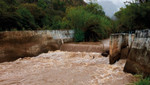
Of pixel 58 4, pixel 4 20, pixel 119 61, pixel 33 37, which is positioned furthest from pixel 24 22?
pixel 58 4

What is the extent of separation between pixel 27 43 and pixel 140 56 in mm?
6976

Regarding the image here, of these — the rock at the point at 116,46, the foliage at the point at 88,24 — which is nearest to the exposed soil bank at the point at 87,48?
the rock at the point at 116,46

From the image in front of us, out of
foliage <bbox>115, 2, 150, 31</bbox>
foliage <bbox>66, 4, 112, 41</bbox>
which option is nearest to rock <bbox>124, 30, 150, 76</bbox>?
foliage <bbox>115, 2, 150, 31</bbox>

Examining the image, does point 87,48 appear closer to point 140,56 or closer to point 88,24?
point 88,24

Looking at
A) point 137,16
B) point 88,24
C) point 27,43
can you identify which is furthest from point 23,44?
point 137,16

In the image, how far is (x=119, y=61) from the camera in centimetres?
636

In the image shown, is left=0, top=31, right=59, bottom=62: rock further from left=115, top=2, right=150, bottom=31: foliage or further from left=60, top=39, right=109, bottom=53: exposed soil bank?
left=115, top=2, right=150, bottom=31: foliage

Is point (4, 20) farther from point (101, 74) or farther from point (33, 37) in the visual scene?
point (101, 74)

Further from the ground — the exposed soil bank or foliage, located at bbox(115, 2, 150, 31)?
foliage, located at bbox(115, 2, 150, 31)

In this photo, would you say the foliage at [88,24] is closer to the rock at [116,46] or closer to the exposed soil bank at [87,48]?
the exposed soil bank at [87,48]

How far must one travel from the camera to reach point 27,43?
8.91m

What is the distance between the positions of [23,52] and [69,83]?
530 centimetres

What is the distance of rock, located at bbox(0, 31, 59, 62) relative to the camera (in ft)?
25.7

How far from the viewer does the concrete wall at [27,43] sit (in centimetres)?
786
